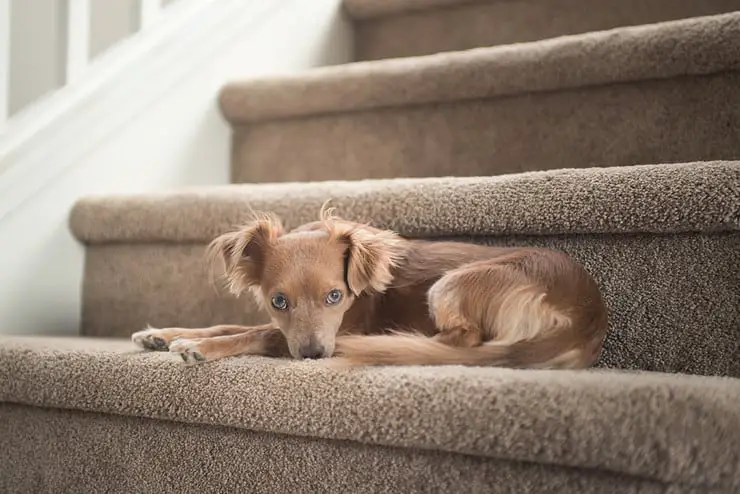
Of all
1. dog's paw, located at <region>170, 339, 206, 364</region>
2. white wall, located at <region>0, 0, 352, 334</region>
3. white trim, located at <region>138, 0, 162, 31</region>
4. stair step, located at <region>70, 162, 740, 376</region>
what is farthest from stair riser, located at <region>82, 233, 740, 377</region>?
white trim, located at <region>138, 0, 162, 31</region>

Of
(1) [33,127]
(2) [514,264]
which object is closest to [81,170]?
(1) [33,127]

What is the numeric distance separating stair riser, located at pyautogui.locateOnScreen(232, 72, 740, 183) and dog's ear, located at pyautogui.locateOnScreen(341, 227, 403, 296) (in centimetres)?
49

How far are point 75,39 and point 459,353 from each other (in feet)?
3.71

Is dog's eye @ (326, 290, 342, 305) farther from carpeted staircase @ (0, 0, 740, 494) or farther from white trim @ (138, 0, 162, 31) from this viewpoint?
white trim @ (138, 0, 162, 31)

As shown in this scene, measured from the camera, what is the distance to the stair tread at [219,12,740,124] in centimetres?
144

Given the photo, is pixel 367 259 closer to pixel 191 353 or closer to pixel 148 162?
pixel 191 353

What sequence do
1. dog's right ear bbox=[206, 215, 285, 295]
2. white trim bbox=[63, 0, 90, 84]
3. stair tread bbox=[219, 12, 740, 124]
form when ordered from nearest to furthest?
dog's right ear bbox=[206, 215, 285, 295] → stair tread bbox=[219, 12, 740, 124] → white trim bbox=[63, 0, 90, 84]

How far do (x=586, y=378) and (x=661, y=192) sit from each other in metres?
0.38

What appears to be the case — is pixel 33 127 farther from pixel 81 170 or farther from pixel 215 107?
pixel 215 107

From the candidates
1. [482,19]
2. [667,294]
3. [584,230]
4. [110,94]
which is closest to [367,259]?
[584,230]

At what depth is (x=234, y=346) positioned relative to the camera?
117cm

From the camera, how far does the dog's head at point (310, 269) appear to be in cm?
117

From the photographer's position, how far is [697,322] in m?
1.14

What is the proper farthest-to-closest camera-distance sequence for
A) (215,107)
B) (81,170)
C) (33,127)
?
(215,107) < (81,170) < (33,127)
